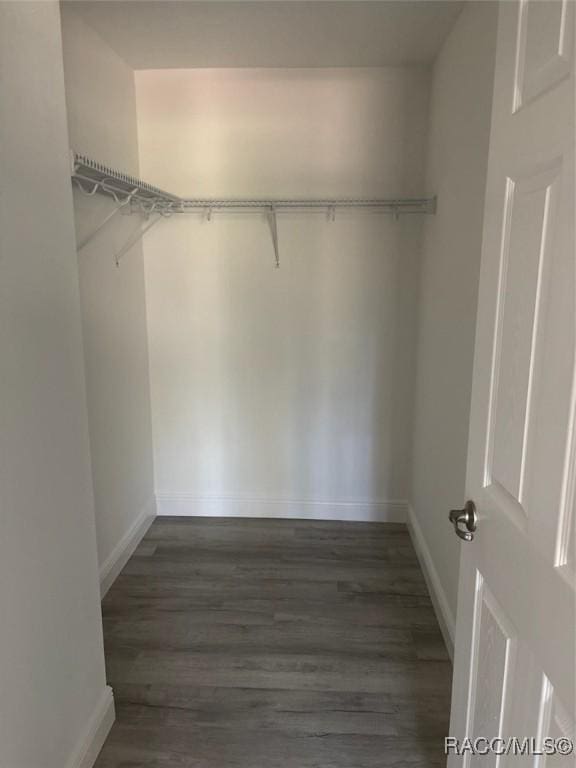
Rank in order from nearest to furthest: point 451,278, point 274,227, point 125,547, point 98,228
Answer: point 451,278 → point 98,228 → point 125,547 → point 274,227

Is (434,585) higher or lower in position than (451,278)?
lower

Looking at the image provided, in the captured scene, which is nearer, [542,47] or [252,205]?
[542,47]

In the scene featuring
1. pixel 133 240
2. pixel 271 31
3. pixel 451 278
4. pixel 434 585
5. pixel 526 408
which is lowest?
pixel 434 585

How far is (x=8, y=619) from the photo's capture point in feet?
3.99

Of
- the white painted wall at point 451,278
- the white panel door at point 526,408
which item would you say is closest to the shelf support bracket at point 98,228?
the white painted wall at point 451,278

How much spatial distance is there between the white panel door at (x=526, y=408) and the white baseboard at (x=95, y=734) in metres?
1.07

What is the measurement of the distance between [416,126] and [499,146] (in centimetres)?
195

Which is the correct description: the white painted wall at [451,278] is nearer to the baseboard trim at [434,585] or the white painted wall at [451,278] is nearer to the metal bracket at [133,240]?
the baseboard trim at [434,585]

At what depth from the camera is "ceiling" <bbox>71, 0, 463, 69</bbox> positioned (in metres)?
2.11

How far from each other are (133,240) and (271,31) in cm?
116

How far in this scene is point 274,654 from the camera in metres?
2.17

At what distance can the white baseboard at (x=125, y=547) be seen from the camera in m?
2.57

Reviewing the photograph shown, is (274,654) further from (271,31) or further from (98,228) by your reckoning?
(271,31)

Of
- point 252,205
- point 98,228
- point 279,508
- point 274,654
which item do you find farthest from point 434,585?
point 98,228
